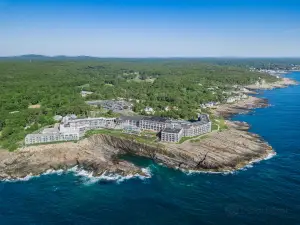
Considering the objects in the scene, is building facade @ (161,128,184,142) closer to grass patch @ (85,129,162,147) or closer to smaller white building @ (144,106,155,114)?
grass patch @ (85,129,162,147)

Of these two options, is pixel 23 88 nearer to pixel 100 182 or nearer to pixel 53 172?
pixel 53 172

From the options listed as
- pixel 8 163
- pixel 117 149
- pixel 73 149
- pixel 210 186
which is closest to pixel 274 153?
pixel 210 186

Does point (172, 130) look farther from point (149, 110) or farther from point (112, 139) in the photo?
point (149, 110)

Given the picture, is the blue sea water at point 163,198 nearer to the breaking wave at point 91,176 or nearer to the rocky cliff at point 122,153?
the breaking wave at point 91,176

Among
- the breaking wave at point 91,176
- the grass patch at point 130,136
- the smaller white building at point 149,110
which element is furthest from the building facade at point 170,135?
the smaller white building at point 149,110

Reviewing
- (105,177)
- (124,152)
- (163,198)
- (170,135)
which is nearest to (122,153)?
(124,152)

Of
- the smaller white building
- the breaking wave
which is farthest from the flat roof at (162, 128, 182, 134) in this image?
A: the smaller white building
